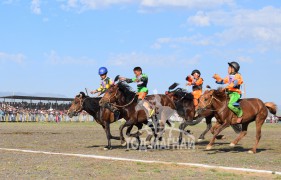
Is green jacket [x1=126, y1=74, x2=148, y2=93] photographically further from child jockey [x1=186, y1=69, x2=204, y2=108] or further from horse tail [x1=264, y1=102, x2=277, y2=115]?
horse tail [x1=264, y1=102, x2=277, y2=115]

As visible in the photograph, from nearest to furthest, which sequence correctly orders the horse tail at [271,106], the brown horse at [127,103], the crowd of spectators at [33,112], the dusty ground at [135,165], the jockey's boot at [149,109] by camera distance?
the dusty ground at [135,165]
the brown horse at [127,103]
the jockey's boot at [149,109]
the horse tail at [271,106]
the crowd of spectators at [33,112]

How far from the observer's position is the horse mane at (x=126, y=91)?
16359mm

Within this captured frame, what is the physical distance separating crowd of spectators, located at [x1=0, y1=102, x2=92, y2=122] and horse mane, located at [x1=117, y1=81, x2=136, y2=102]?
45109mm

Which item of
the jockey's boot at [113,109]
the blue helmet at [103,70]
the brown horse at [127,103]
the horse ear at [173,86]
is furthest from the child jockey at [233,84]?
the blue helmet at [103,70]

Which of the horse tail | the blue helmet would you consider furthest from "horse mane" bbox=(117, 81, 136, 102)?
the horse tail

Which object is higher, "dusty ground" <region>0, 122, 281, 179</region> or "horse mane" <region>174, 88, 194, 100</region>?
"horse mane" <region>174, 88, 194, 100</region>

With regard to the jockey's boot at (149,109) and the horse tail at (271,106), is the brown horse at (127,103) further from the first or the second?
the horse tail at (271,106)

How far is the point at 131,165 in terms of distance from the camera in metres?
11.9

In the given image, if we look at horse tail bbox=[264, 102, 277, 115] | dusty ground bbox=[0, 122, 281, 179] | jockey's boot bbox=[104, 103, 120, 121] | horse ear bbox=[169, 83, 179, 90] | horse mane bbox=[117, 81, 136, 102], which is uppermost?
horse ear bbox=[169, 83, 179, 90]

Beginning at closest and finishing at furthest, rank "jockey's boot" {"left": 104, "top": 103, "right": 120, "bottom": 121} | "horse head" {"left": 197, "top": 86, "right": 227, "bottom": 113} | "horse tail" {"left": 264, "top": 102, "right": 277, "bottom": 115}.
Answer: "horse head" {"left": 197, "top": 86, "right": 227, "bottom": 113} < "jockey's boot" {"left": 104, "top": 103, "right": 120, "bottom": 121} < "horse tail" {"left": 264, "top": 102, "right": 277, "bottom": 115}

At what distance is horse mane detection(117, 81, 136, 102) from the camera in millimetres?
16359

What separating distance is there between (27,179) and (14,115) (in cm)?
5302

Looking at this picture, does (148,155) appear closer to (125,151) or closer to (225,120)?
(125,151)

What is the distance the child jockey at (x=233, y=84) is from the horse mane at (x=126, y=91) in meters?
2.90
